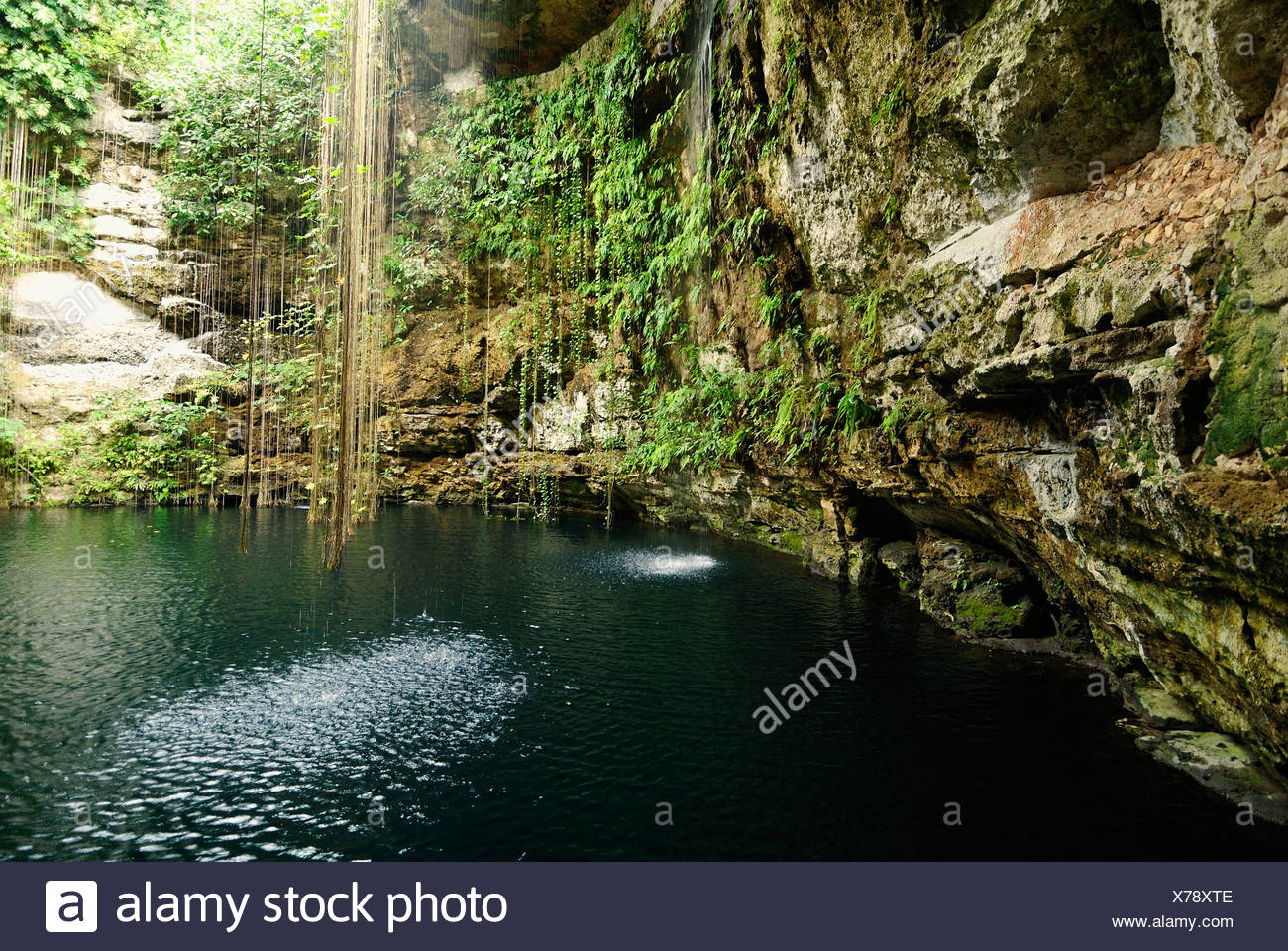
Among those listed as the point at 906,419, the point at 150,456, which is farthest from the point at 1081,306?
the point at 150,456

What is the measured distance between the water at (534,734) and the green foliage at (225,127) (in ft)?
52.1

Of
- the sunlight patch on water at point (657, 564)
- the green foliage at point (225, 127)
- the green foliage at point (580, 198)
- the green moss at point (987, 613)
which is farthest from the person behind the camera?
the green foliage at point (225, 127)

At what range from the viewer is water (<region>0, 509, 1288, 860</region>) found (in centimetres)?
446

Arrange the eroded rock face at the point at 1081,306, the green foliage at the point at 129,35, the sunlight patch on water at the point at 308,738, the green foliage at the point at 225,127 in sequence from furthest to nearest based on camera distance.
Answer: the green foliage at the point at 225,127 < the green foliage at the point at 129,35 < the sunlight patch on water at the point at 308,738 < the eroded rock face at the point at 1081,306

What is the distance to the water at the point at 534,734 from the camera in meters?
4.46

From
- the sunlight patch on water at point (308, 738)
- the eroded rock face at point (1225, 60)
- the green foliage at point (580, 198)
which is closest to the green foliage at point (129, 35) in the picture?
the green foliage at point (580, 198)

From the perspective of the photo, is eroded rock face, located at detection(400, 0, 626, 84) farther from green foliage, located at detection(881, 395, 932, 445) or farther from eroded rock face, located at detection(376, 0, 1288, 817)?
green foliage, located at detection(881, 395, 932, 445)

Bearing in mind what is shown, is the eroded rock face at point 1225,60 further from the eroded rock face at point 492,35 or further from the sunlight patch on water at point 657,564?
the eroded rock face at point 492,35

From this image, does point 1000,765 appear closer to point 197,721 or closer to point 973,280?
point 973,280

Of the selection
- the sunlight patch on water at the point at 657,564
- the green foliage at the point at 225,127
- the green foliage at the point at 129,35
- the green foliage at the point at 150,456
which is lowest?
the sunlight patch on water at the point at 657,564

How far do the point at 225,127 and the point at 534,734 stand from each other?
25039 mm

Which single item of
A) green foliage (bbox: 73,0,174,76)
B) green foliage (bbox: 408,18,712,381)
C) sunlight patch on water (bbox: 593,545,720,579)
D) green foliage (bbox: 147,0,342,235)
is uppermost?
green foliage (bbox: 73,0,174,76)

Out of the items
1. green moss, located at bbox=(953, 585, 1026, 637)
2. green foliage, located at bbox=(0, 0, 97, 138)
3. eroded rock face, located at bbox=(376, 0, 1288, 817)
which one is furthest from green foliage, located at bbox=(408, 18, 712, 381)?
green foliage, located at bbox=(0, 0, 97, 138)

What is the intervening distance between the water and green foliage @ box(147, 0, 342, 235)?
15866 mm
